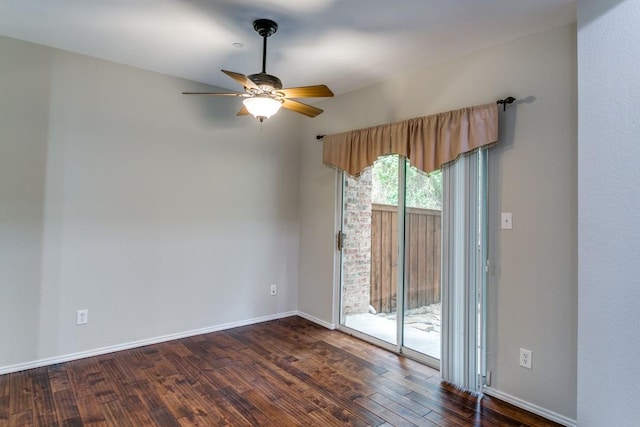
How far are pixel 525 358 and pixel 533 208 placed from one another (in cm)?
107

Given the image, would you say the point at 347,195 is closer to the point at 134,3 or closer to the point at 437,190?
the point at 437,190

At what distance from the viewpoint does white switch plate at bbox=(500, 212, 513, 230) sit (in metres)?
2.61

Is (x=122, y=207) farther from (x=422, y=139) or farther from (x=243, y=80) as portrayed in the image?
(x=422, y=139)

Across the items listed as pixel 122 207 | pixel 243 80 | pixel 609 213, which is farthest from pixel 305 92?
pixel 122 207

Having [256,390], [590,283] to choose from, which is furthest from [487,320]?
[256,390]

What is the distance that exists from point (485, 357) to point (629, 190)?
1659 mm

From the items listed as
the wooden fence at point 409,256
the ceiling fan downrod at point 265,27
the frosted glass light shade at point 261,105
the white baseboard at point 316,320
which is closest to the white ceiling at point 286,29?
the ceiling fan downrod at point 265,27

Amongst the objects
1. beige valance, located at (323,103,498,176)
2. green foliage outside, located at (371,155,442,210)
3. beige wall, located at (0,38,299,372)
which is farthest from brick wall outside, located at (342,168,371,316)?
beige wall, located at (0,38,299,372)

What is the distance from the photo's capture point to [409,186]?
341cm

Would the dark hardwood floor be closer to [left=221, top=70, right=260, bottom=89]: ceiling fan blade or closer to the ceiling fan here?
the ceiling fan

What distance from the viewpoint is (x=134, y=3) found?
232 centimetres

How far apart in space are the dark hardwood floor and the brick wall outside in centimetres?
62

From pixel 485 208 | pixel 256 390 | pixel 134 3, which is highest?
pixel 134 3

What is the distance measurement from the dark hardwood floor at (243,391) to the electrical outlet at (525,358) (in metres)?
0.32
